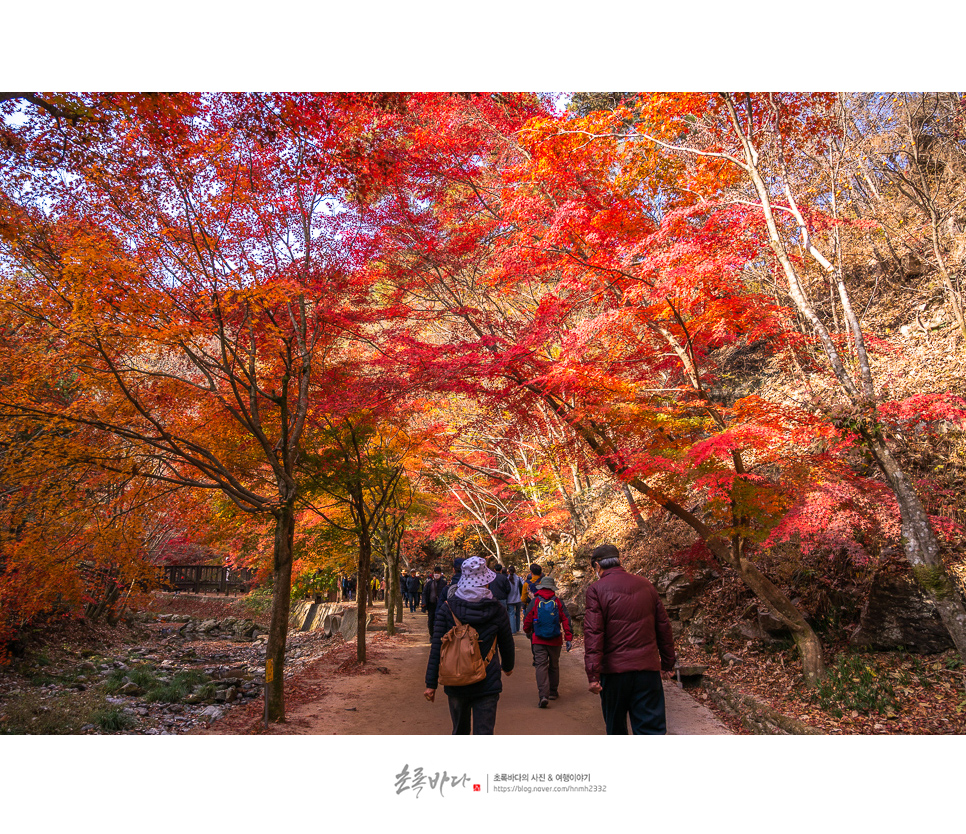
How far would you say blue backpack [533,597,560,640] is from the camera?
5957 mm

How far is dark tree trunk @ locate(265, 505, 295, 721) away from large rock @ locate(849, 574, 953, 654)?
6.59 m

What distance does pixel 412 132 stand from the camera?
7.80 m

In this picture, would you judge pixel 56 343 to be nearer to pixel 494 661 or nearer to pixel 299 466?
pixel 299 466

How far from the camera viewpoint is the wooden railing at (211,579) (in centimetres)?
2791

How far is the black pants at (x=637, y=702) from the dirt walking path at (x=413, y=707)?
1658 millimetres

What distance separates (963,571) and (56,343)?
10789mm

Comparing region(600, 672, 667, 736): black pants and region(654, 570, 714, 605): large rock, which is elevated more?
region(654, 570, 714, 605): large rock

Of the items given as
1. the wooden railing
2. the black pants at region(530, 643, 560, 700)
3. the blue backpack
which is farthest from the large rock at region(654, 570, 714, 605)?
the wooden railing

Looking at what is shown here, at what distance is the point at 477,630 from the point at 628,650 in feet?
3.60

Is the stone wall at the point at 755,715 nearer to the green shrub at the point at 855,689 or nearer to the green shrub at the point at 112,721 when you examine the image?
the green shrub at the point at 855,689

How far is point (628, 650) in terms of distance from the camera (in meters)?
3.62

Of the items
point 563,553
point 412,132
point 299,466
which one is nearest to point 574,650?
point 563,553

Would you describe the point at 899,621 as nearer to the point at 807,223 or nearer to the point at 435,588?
the point at 807,223

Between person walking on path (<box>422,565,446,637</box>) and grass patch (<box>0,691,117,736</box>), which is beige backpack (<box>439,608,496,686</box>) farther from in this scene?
person walking on path (<box>422,565,446,637</box>)
